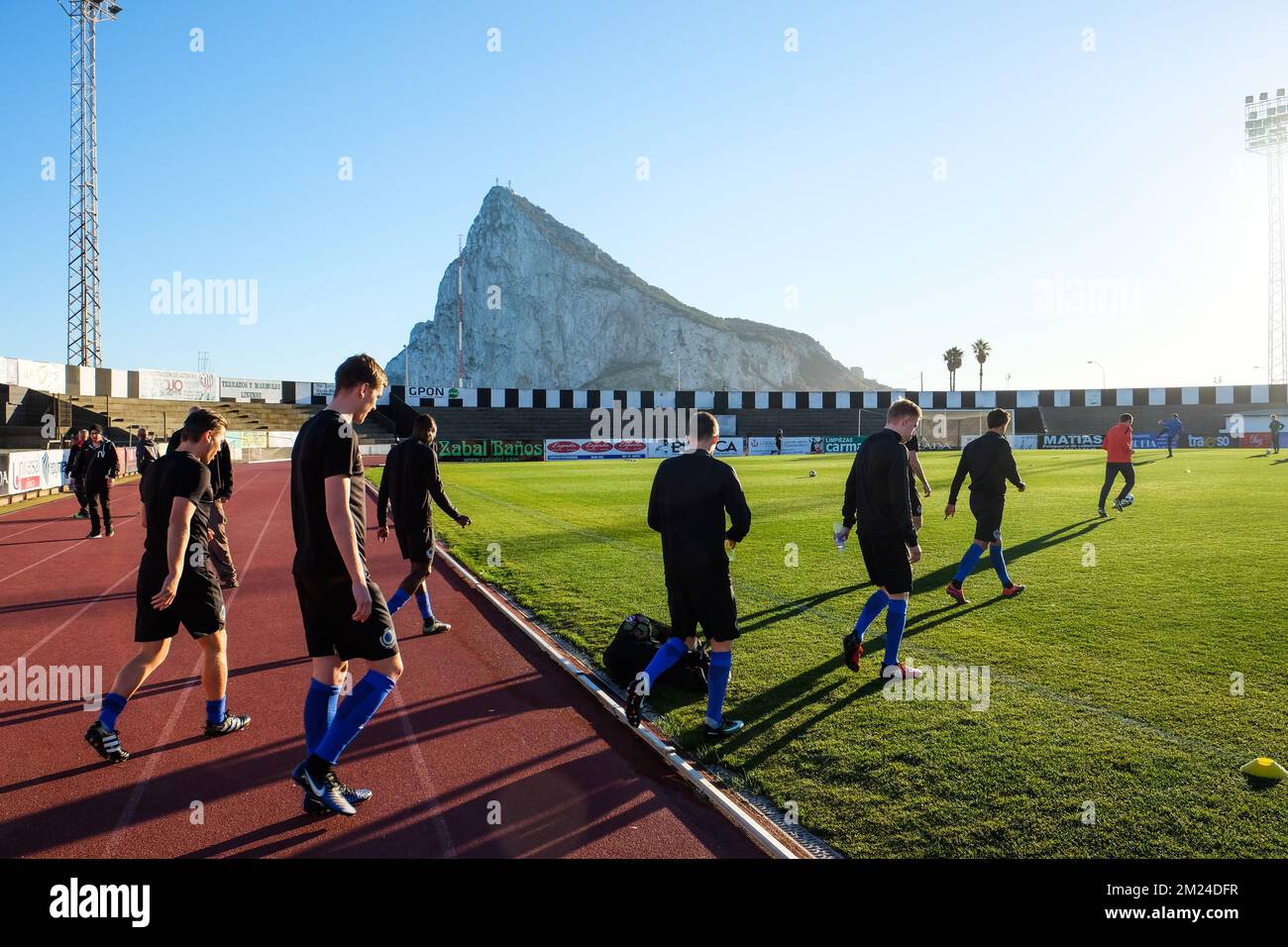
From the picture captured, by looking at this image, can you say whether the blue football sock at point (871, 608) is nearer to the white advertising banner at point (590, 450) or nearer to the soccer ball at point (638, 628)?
the soccer ball at point (638, 628)

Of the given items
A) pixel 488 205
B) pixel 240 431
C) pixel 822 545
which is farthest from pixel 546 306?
pixel 822 545

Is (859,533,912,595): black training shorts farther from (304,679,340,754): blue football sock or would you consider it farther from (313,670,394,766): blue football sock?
(304,679,340,754): blue football sock

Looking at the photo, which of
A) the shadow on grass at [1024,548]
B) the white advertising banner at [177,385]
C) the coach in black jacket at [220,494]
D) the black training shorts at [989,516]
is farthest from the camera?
the white advertising banner at [177,385]

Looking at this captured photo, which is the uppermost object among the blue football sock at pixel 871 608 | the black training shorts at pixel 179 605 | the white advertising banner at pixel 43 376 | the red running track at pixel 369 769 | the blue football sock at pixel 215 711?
the white advertising banner at pixel 43 376

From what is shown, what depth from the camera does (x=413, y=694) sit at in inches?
224

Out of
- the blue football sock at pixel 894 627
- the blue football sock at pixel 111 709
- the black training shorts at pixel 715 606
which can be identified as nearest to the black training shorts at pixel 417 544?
the blue football sock at pixel 111 709

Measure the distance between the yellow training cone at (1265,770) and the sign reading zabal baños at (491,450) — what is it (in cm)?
4377

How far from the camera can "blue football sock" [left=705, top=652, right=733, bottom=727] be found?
4.57m

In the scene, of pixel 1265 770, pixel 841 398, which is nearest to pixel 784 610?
pixel 1265 770

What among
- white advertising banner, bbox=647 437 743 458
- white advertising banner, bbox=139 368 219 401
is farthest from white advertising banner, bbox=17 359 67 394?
white advertising banner, bbox=647 437 743 458

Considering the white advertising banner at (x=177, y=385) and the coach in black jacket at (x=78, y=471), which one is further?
the white advertising banner at (x=177, y=385)

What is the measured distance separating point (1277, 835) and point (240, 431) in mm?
48106

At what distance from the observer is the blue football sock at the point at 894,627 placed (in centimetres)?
552
